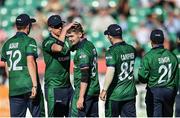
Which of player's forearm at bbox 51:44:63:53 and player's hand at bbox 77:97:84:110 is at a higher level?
player's forearm at bbox 51:44:63:53

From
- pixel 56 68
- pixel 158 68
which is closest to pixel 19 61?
pixel 56 68

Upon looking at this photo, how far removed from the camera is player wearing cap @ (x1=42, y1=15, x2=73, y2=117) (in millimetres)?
11789

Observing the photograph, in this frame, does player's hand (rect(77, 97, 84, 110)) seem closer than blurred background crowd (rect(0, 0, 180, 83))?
Yes

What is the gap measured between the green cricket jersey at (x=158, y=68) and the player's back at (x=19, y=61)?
1916 millimetres

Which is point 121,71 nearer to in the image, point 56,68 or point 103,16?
point 56,68

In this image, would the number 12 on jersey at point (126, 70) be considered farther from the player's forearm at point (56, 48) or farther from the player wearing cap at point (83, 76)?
the player's forearm at point (56, 48)

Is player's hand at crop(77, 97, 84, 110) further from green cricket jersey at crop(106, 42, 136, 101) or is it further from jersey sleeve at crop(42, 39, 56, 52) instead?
jersey sleeve at crop(42, 39, 56, 52)

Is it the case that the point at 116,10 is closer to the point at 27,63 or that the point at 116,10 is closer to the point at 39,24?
the point at 39,24

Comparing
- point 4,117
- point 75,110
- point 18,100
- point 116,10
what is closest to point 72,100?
point 75,110

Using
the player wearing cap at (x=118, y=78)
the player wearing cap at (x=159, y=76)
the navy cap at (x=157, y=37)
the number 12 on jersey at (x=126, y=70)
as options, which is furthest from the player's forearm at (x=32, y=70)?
the navy cap at (x=157, y=37)

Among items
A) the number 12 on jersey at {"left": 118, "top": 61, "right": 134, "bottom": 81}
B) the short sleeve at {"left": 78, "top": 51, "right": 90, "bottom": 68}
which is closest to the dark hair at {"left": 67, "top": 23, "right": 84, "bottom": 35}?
the short sleeve at {"left": 78, "top": 51, "right": 90, "bottom": 68}

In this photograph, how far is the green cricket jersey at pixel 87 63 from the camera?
11.2 m

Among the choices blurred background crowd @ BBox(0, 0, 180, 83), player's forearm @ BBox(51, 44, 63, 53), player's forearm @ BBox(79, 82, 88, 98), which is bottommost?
player's forearm @ BBox(79, 82, 88, 98)

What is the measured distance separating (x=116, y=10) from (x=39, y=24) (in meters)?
2.18
